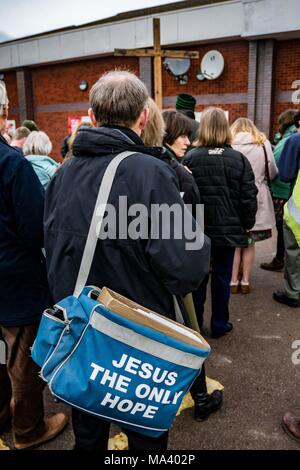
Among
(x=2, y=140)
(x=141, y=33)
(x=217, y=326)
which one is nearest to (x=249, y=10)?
(x=141, y=33)

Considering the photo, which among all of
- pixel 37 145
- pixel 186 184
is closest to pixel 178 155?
pixel 186 184

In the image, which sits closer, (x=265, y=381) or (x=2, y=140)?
(x=2, y=140)

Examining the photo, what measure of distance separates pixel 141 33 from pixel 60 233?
44.4 ft

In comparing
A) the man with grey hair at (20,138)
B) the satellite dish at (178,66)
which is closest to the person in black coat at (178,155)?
the man with grey hair at (20,138)

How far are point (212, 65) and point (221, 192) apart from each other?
10.6m

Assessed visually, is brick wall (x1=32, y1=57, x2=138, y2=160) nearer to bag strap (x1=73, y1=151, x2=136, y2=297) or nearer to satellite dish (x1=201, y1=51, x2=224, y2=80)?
satellite dish (x1=201, y1=51, x2=224, y2=80)

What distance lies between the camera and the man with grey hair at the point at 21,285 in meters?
2.09

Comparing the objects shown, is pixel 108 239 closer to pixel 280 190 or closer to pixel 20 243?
pixel 20 243

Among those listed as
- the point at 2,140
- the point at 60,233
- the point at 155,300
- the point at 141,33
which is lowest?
the point at 155,300

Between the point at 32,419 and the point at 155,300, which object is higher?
the point at 155,300

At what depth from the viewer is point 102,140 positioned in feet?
5.55

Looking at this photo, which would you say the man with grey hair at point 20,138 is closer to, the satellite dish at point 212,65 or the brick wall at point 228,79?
the satellite dish at point 212,65

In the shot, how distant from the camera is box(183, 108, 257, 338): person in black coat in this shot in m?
3.52

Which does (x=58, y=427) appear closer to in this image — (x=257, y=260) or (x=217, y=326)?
(x=217, y=326)
